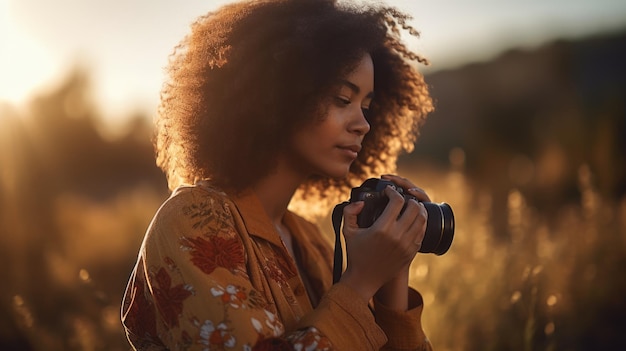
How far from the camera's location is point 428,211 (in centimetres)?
184

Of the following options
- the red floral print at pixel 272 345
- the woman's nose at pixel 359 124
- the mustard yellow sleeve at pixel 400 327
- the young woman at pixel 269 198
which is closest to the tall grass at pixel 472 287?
the mustard yellow sleeve at pixel 400 327

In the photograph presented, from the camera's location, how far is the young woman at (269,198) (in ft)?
5.11

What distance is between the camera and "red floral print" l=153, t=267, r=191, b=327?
1535 mm

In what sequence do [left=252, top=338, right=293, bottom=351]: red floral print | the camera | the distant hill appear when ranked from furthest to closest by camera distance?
1. the distant hill
2. the camera
3. [left=252, top=338, right=293, bottom=351]: red floral print

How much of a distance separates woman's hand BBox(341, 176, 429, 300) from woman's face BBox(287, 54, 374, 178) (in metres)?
0.20

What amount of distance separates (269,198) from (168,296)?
1.76 feet

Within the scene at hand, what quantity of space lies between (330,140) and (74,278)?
126 inches

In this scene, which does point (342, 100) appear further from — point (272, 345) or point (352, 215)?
point (272, 345)

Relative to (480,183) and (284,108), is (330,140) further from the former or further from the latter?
(480,183)

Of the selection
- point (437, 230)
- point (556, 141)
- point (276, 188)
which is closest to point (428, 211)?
point (437, 230)

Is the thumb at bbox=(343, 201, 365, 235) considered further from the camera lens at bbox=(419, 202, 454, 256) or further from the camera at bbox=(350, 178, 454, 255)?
the camera lens at bbox=(419, 202, 454, 256)

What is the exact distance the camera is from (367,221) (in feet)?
5.75

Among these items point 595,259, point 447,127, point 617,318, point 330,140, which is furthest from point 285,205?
point 447,127

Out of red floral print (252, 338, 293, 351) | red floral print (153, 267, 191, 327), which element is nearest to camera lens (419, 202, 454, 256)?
red floral print (252, 338, 293, 351)
